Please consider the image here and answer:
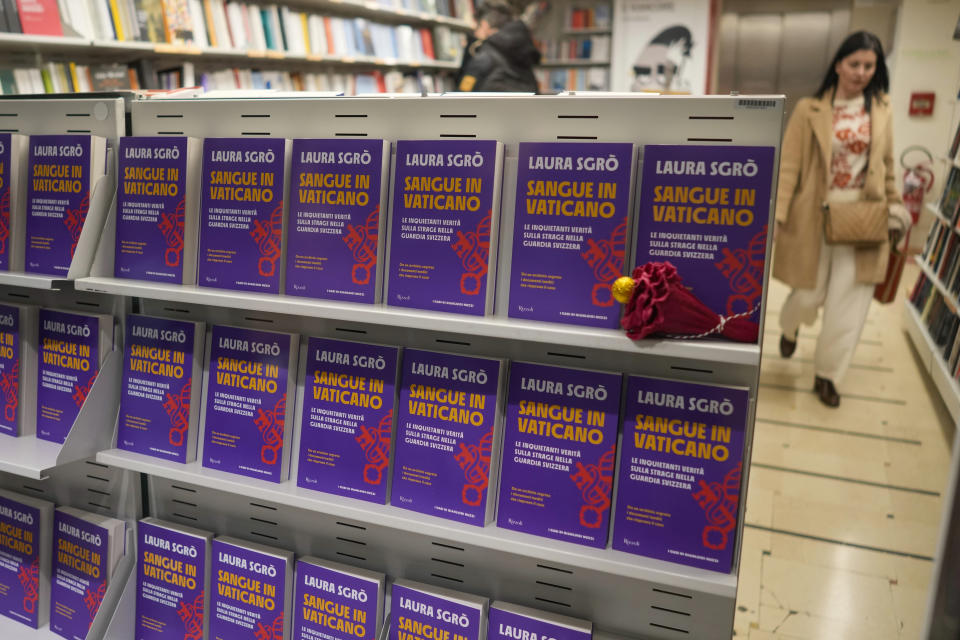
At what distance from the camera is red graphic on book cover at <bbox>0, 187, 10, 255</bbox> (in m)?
1.84

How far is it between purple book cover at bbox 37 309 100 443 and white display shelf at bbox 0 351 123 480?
0.06 m

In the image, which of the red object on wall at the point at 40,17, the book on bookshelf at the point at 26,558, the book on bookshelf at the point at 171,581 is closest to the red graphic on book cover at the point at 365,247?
the book on bookshelf at the point at 171,581

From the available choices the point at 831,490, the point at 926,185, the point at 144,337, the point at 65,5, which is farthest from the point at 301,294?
the point at 926,185

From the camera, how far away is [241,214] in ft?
5.31

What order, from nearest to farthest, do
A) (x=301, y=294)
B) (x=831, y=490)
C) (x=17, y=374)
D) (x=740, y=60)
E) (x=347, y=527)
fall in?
(x=301, y=294) < (x=347, y=527) < (x=17, y=374) < (x=831, y=490) < (x=740, y=60)

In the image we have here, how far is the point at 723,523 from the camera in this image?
128cm

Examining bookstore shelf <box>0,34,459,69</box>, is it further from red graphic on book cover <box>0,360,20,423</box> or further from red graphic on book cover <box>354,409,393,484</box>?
red graphic on book cover <box>354,409,393,484</box>

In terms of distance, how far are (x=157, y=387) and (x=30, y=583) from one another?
74cm

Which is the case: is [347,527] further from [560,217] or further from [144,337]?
[560,217]

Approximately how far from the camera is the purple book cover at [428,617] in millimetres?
1514

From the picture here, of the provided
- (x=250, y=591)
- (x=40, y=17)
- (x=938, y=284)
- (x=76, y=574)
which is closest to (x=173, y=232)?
(x=250, y=591)

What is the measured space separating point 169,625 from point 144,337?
2.38 feet

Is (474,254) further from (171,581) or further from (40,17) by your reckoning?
(40,17)

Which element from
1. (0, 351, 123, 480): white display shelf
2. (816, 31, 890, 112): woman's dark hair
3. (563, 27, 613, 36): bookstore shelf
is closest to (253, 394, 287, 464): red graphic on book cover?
(0, 351, 123, 480): white display shelf
